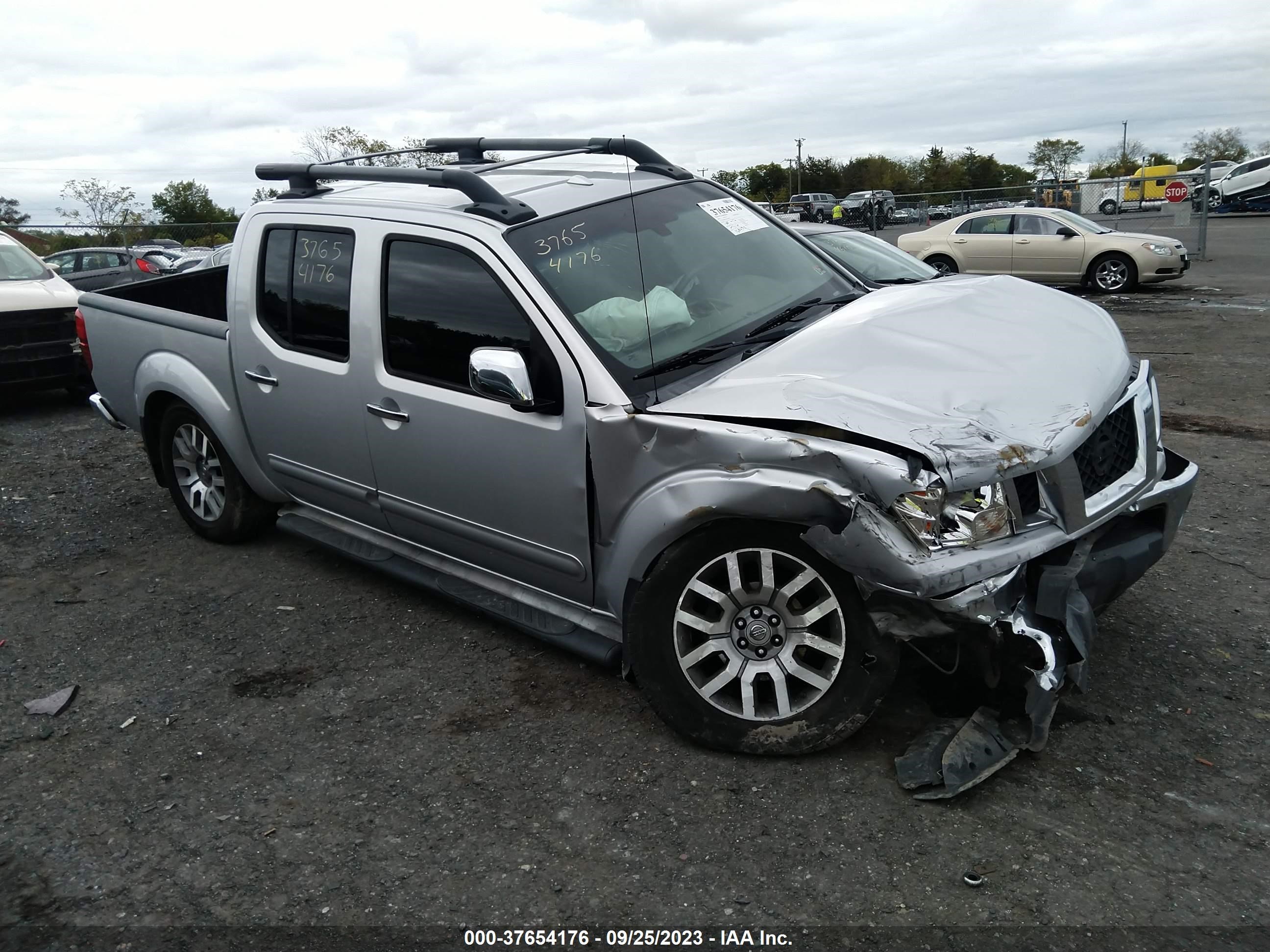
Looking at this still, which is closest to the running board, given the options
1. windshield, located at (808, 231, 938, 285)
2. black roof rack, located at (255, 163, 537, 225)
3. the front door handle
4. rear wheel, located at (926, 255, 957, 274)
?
the front door handle

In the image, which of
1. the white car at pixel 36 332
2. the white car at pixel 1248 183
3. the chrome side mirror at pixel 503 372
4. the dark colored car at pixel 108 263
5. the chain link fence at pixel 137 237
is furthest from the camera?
the white car at pixel 1248 183

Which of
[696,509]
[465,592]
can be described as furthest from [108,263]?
[696,509]

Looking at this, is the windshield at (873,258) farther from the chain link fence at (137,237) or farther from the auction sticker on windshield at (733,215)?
the chain link fence at (137,237)

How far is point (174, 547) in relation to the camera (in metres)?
5.78

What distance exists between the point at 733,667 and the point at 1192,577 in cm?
250

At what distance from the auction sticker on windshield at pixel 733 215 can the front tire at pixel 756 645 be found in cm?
171

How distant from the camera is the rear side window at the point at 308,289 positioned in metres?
4.32

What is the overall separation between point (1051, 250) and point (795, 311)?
1501 cm

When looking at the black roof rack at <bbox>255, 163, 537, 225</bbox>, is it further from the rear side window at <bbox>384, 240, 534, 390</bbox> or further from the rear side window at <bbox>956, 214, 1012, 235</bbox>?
the rear side window at <bbox>956, 214, 1012, 235</bbox>

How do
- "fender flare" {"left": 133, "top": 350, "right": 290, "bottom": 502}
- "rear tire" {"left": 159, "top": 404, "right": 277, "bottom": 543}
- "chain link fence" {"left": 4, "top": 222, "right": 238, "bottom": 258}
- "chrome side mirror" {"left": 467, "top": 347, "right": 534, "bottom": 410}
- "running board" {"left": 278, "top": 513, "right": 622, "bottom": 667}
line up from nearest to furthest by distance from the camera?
"chrome side mirror" {"left": 467, "top": 347, "right": 534, "bottom": 410}
"running board" {"left": 278, "top": 513, "right": 622, "bottom": 667}
"fender flare" {"left": 133, "top": 350, "right": 290, "bottom": 502}
"rear tire" {"left": 159, "top": 404, "right": 277, "bottom": 543}
"chain link fence" {"left": 4, "top": 222, "right": 238, "bottom": 258}

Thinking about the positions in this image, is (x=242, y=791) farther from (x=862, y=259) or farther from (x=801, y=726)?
(x=862, y=259)

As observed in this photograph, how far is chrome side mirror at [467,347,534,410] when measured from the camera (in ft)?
11.2

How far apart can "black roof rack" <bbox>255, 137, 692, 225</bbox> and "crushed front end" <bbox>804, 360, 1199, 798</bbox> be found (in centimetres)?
188

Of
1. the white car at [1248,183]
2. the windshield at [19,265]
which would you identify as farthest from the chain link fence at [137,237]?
the white car at [1248,183]
